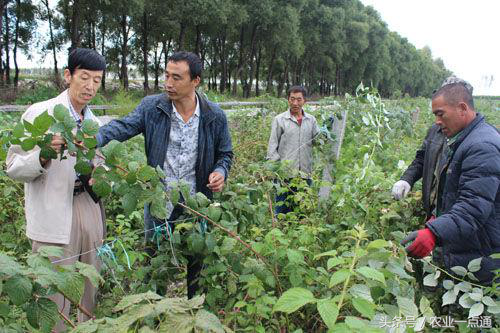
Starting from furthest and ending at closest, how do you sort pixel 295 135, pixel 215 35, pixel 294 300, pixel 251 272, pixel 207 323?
1. pixel 215 35
2. pixel 295 135
3. pixel 251 272
4. pixel 294 300
5. pixel 207 323

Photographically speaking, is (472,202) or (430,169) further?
(430,169)

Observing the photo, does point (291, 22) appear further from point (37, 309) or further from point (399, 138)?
point (37, 309)

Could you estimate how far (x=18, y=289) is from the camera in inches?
47.5

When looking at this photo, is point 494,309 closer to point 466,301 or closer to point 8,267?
point 466,301

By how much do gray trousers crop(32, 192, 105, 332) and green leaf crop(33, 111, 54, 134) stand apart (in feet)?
2.50

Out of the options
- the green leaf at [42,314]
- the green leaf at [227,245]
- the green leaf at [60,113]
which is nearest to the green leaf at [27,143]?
the green leaf at [60,113]

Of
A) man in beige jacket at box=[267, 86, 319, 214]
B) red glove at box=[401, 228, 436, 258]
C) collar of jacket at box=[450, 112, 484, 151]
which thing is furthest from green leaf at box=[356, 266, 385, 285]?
man in beige jacket at box=[267, 86, 319, 214]

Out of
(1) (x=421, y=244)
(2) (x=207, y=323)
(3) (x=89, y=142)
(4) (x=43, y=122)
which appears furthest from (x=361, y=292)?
(4) (x=43, y=122)

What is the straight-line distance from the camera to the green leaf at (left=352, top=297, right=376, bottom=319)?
1.27 metres

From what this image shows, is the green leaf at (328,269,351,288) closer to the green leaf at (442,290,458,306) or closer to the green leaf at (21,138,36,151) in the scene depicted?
the green leaf at (442,290,458,306)

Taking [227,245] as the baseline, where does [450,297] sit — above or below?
below

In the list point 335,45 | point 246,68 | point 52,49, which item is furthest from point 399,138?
point 335,45

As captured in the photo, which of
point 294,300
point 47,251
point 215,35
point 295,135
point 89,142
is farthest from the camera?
point 215,35

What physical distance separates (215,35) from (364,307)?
1374 inches
